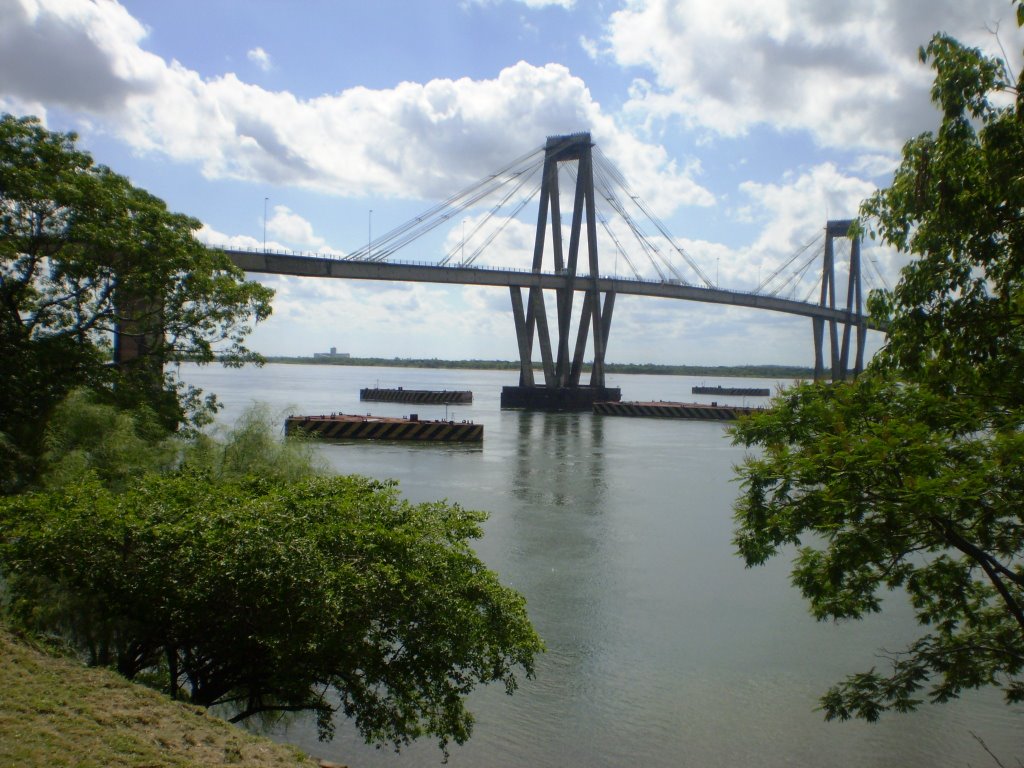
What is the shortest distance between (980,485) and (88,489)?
672 centimetres

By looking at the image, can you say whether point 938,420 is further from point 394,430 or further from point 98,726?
point 394,430

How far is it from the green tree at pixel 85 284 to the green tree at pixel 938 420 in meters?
9.24

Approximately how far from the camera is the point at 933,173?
5.24 m

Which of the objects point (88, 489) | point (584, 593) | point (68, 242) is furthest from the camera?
point (584, 593)

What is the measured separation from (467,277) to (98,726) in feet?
165

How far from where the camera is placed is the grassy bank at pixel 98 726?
4.61 m

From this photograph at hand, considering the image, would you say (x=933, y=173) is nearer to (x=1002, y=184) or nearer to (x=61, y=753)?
(x=1002, y=184)

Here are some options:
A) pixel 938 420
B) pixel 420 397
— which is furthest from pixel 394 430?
pixel 938 420

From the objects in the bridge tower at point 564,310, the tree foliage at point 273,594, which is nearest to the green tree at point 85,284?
the tree foliage at point 273,594

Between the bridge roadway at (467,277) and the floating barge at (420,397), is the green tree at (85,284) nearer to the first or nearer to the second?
the bridge roadway at (467,277)

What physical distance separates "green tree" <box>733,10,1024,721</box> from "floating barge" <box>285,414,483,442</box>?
30.1 metres

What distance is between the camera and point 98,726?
4.99m

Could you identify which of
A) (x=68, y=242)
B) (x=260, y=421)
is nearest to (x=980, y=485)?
(x=260, y=421)

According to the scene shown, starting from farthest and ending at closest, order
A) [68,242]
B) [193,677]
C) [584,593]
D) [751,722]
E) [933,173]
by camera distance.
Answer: [584,593] → [68,242] → [751,722] → [193,677] → [933,173]
